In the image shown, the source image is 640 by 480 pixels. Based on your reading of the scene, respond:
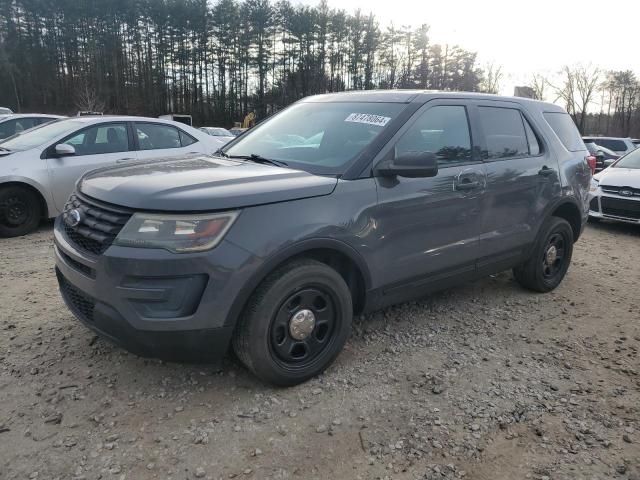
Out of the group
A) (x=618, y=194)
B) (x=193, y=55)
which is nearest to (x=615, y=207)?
(x=618, y=194)

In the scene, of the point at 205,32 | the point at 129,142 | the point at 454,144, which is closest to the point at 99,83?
the point at 205,32

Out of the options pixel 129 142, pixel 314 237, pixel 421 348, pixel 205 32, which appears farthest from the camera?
pixel 205 32

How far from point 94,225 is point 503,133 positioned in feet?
10.8

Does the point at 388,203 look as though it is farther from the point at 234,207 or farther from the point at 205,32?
the point at 205,32

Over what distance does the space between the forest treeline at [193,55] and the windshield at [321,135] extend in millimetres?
50224

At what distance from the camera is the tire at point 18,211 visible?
247 inches

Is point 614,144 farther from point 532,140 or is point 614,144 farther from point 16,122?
point 16,122

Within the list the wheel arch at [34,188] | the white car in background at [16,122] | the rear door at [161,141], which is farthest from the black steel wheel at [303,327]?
the white car in background at [16,122]

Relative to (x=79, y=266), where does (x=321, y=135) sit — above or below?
above

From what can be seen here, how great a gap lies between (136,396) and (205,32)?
197ft

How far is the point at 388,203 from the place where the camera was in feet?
10.5

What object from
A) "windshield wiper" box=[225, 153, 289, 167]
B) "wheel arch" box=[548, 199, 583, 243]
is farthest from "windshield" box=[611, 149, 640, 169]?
"windshield wiper" box=[225, 153, 289, 167]

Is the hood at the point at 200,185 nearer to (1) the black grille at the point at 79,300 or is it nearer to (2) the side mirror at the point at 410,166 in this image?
(2) the side mirror at the point at 410,166

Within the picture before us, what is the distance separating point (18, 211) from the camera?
6383 millimetres
